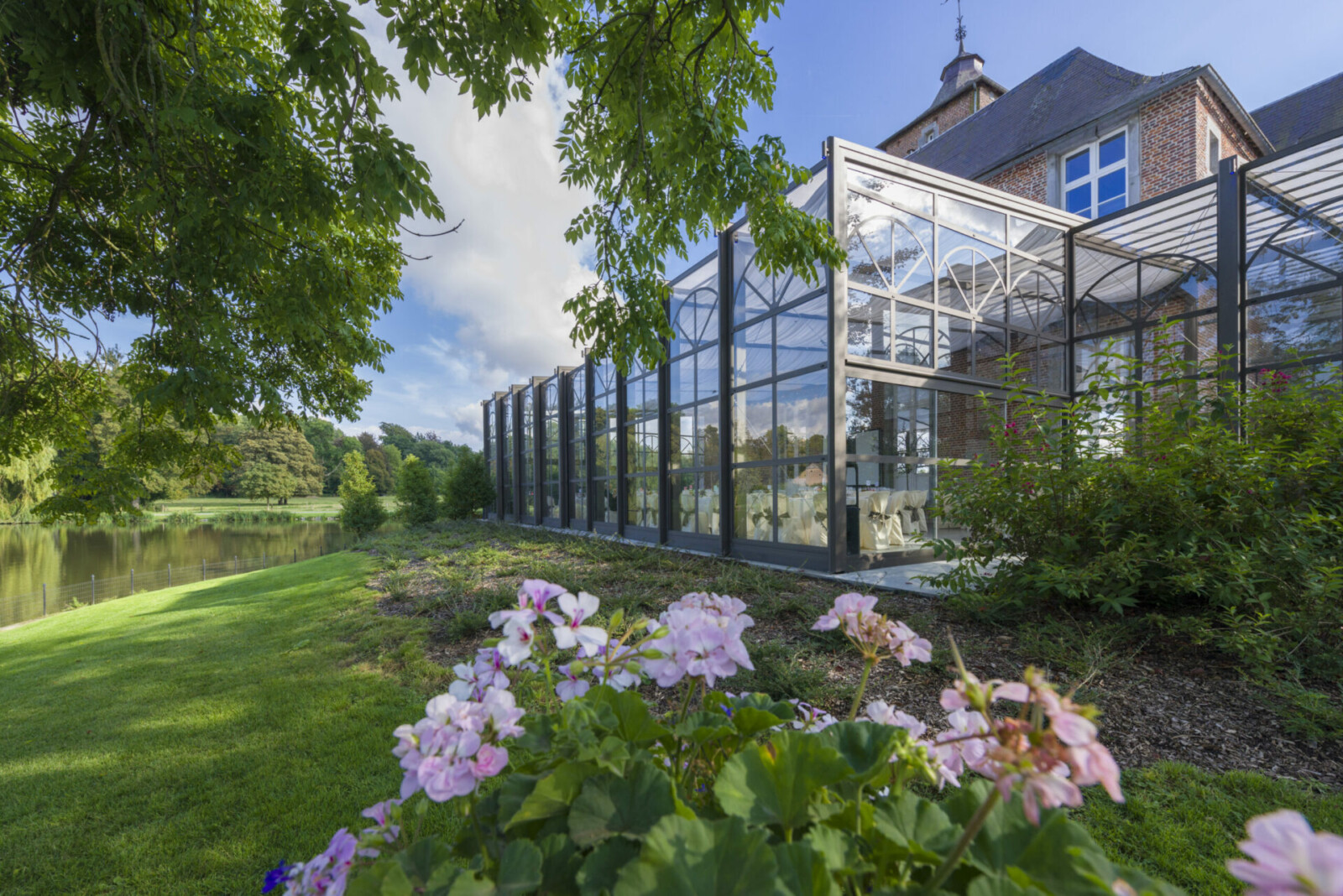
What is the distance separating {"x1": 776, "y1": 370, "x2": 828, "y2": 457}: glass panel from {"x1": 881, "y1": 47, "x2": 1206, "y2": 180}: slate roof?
11.2 meters

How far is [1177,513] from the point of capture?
3.91 metres

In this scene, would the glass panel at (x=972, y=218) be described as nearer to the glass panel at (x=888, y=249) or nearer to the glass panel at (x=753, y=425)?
the glass panel at (x=888, y=249)

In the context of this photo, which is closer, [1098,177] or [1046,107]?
[1098,177]

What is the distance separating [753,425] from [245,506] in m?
50.3

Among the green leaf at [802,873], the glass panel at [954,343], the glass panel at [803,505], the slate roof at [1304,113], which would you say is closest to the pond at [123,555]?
the glass panel at [803,505]

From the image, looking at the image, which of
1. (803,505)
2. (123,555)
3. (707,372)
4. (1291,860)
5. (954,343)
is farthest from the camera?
(123,555)

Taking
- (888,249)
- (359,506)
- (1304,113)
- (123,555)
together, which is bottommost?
(123,555)

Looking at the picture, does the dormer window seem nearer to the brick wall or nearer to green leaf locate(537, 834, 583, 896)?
the brick wall

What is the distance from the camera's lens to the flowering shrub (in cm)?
53

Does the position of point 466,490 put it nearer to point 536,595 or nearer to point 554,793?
point 536,595

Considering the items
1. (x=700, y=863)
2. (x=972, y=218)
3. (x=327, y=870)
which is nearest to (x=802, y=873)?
(x=700, y=863)

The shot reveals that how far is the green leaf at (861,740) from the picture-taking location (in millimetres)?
799

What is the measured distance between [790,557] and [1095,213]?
11.7 m

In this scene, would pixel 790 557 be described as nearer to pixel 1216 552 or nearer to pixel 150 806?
pixel 1216 552
